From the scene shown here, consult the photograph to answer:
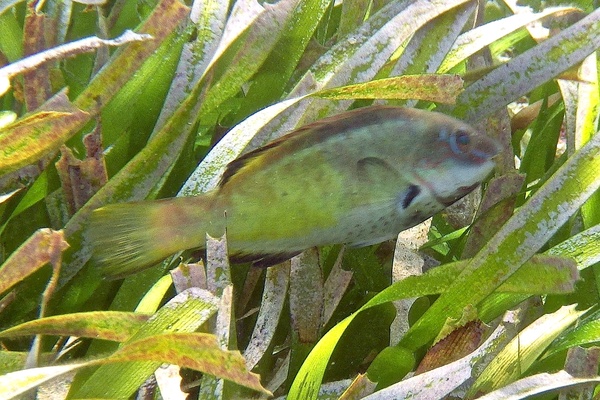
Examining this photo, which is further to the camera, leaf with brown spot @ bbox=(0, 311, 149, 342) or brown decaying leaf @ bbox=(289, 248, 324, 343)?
brown decaying leaf @ bbox=(289, 248, 324, 343)

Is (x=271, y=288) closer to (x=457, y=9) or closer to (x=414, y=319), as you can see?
(x=414, y=319)

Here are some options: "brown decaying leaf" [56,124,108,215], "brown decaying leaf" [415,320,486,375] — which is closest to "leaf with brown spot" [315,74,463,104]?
"brown decaying leaf" [415,320,486,375]

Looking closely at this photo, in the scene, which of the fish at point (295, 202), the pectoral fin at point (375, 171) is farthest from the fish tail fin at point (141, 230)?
the pectoral fin at point (375, 171)

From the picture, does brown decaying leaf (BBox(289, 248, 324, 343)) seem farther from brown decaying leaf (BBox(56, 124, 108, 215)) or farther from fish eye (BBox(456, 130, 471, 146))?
brown decaying leaf (BBox(56, 124, 108, 215))

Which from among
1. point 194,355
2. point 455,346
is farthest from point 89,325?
point 455,346

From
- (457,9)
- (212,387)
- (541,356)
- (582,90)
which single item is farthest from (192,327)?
(582,90)

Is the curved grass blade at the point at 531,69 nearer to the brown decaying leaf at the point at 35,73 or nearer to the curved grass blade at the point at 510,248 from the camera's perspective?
the curved grass blade at the point at 510,248

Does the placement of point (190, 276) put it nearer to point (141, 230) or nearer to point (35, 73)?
point (141, 230)
